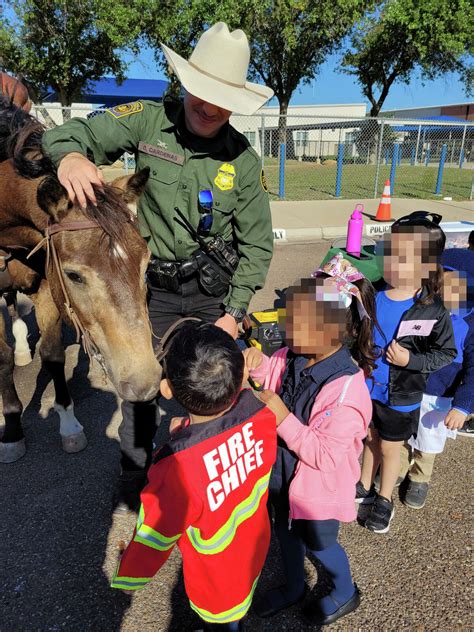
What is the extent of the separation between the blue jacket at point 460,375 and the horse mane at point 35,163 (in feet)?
5.94

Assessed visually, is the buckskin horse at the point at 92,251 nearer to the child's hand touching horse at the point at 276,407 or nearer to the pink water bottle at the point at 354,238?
the child's hand touching horse at the point at 276,407

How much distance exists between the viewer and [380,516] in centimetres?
253

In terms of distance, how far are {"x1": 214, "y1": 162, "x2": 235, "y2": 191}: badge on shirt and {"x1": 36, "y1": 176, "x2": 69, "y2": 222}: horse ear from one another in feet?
2.39

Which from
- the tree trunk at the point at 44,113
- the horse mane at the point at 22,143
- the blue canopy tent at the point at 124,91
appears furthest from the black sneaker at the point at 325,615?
the blue canopy tent at the point at 124,91

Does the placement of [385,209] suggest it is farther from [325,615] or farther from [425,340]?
[325,615]

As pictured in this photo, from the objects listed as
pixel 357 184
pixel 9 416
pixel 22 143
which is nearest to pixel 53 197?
pixel 22 143

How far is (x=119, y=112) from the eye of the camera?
2.24 m

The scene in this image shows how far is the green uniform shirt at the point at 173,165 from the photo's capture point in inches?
87.2

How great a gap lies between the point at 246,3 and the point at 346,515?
24960mm

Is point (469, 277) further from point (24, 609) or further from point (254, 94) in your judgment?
point (24, 609)

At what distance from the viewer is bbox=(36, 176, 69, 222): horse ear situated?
2.06 m

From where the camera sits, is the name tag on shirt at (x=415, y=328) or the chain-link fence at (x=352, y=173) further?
the chain-link fence at (x=352, y=173)

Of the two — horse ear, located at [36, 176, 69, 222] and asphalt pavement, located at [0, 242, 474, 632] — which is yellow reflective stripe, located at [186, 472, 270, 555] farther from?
horse ear, located at [36, 176, 69, 222]

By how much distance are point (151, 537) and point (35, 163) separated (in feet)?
6.18
